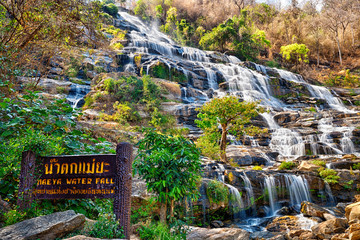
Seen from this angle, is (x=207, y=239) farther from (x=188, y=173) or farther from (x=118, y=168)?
(x=118, y=168)

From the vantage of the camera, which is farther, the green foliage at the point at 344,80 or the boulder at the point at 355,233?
the green foliage at the point at 344,80

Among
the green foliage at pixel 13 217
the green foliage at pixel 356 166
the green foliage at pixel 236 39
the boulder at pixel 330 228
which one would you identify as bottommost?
the boulder at pixel 330 228

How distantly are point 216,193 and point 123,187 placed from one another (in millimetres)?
4932

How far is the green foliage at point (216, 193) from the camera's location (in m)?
7.31

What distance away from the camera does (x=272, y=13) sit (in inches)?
1415

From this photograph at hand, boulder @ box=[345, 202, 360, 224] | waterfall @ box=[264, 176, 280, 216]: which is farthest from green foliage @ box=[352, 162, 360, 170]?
boulder @ box=[345, 202, 360, 224]

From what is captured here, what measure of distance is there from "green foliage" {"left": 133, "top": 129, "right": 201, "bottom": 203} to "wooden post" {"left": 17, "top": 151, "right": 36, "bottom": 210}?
4.32 feet

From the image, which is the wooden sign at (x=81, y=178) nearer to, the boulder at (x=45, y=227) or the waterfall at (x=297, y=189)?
the boulder at (x=45, y=227)

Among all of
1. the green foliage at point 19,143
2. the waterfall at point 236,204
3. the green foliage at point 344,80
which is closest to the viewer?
the green foliage at point 19,143

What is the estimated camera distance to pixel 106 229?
285 cm

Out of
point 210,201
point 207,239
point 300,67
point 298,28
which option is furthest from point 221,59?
point 207,239

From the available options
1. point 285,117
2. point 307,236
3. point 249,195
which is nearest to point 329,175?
point 249,195

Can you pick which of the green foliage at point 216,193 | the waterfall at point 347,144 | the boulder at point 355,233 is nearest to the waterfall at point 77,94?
the green foliage at point 216,193

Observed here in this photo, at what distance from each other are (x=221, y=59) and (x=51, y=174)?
25.3 m
